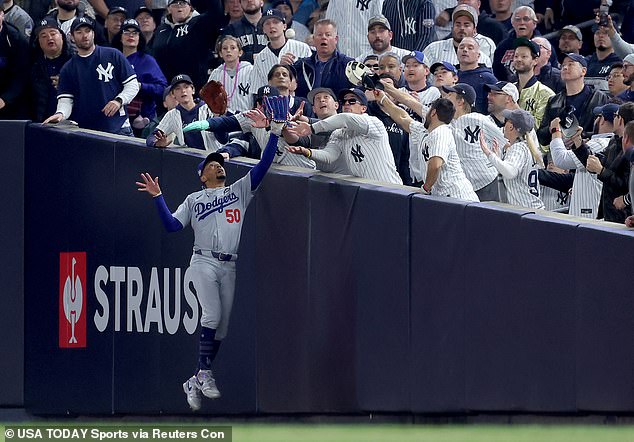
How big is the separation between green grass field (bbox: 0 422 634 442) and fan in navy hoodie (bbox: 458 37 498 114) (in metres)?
3.78

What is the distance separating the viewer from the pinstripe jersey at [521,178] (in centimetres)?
1193

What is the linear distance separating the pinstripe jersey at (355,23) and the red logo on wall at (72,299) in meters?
3.99

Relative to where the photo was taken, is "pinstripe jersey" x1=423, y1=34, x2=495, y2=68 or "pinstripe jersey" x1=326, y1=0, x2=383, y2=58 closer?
"pinstripe jersey" x1=423, y1=34, x2=495, y2=68

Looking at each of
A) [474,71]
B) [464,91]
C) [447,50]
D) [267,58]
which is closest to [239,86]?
[267,58]

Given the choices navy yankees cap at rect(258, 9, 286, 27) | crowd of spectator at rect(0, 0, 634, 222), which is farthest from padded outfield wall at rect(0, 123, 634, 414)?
navy yankees cap at rect(258, 9, 286, 27)

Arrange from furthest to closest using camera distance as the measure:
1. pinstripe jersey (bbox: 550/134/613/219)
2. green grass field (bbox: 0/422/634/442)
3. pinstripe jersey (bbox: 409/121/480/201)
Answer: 1. pinstripe jersey (bbox: 550/134/613/219)
2. pinstripe jersey (bbox: 409/121/480/201)
3. green grass field (bbox: 0/422/634/442)

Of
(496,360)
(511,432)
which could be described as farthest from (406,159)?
(511,432)

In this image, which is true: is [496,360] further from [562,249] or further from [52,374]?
[52,374]

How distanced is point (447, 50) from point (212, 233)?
4052mm

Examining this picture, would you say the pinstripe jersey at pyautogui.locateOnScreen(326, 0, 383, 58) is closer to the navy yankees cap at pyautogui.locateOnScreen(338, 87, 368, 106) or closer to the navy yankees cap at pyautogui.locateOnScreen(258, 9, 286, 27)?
the navy yankees cap at pyautogui.locateOnScreen(258, 9, 286, 27)

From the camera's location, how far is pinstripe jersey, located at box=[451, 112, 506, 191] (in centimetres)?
1217

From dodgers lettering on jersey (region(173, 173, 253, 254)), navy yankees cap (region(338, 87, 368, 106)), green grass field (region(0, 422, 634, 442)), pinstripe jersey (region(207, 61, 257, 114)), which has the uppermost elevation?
pinstripe jersey (region(207, 61, 257, 114))

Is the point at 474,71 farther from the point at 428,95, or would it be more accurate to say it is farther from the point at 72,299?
the point at 72,299

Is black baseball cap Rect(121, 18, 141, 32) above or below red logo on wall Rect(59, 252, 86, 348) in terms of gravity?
above
